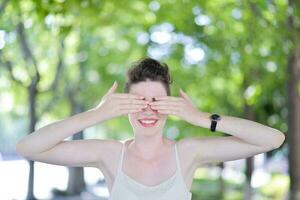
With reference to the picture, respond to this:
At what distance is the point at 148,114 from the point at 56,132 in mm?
448

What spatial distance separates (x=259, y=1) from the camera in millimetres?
8492

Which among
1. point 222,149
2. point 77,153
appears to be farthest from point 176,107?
point 77,153

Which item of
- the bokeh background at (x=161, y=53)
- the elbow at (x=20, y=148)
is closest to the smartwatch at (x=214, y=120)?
the elbow at (x=20, y=148)

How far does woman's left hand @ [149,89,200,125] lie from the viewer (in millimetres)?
2842

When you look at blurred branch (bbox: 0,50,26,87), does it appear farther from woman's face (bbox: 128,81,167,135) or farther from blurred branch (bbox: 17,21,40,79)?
woman's face (bbox: 128,81,167,135)

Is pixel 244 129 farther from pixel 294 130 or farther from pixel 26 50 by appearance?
pixel 26 50

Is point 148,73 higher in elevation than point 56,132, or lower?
higher

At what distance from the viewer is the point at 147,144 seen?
303 cm

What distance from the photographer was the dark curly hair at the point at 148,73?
296cm

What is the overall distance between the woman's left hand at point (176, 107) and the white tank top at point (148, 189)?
0.29 meters

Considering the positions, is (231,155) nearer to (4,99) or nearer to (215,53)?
(215,53)

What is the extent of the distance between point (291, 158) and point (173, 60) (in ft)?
14.6

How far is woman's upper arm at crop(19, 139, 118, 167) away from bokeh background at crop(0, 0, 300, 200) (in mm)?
2494

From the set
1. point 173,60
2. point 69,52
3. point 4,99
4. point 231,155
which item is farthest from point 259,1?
point 4,99
